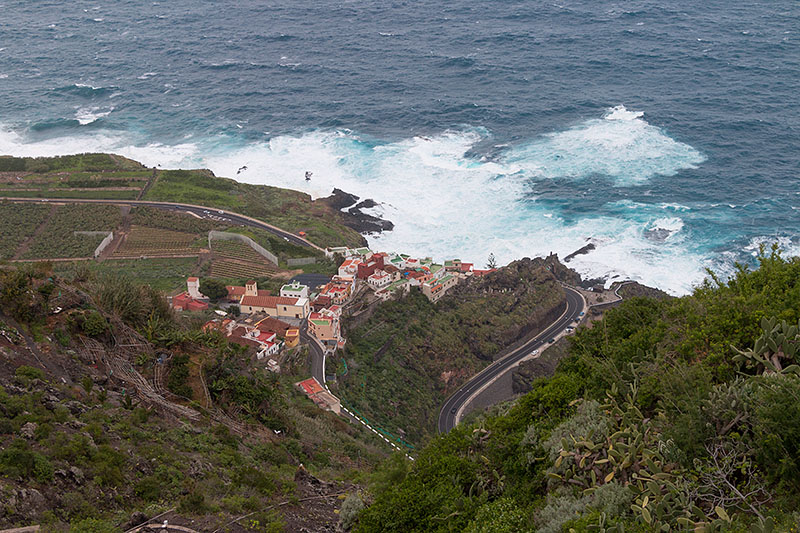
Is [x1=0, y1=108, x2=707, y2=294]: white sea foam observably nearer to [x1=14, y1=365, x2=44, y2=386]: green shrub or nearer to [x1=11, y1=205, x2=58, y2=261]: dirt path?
[x1=11, y1=205, x2=58, y2=261]: dirt path

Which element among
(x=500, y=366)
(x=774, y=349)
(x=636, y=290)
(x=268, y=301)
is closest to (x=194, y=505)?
(x=774, y=349)

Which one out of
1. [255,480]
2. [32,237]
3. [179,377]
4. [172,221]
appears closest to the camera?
[255,480]

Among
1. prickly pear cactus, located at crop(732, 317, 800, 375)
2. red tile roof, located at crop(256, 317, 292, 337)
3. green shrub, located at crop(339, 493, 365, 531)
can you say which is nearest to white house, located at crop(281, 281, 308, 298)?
red tile roof, located at crop(256, 317, 292, 337)

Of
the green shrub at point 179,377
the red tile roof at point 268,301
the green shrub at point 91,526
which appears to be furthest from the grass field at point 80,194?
the green shrub at point 91,526

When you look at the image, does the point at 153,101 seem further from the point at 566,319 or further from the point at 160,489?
the point at 160,489

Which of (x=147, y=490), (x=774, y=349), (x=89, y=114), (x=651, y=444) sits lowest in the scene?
(x=89, y=114)

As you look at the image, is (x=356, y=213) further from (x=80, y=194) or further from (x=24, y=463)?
(x=24, y=463)

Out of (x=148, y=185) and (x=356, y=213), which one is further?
(x=356, y=213)
